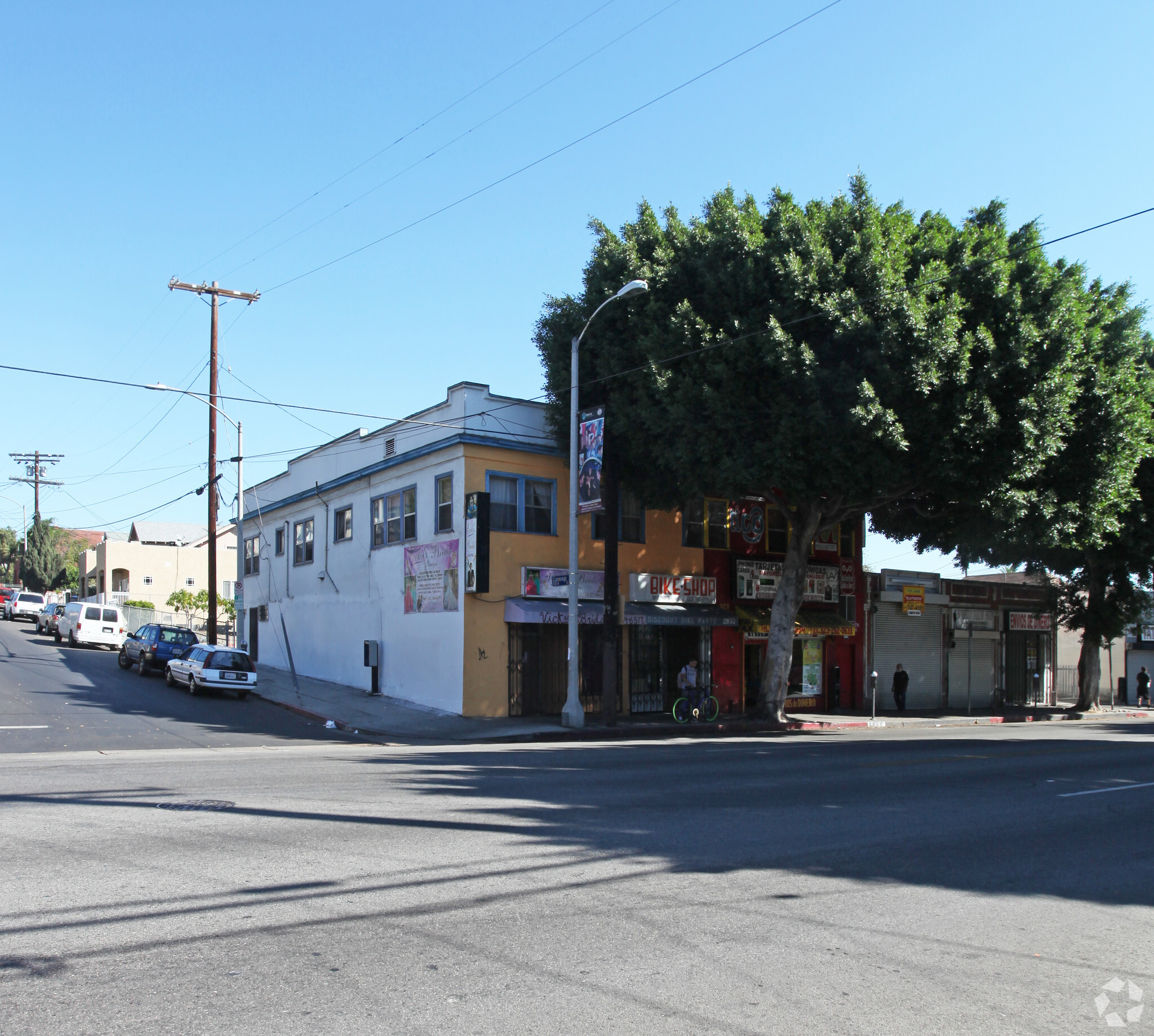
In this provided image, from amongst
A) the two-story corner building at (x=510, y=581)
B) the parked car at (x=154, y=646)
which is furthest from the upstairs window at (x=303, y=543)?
the parked car at (x=154, y=646)

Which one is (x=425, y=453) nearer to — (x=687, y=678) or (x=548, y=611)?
(x=548, y=611)

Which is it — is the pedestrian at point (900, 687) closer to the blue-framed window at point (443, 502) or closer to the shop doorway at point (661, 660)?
the shop doorway at point (661, 660)

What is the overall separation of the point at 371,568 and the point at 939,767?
1837cm

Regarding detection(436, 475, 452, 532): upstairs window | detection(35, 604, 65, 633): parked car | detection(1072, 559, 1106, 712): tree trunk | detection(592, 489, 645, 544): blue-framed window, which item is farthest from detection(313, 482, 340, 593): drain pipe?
detection(1072, 559, 1106, 712): tree trunk

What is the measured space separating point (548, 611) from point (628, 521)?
13.8 feet

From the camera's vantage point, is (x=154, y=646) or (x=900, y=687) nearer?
(x=154, y=646)

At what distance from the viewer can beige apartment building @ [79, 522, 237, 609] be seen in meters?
67.1

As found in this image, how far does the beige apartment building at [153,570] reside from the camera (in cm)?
6706

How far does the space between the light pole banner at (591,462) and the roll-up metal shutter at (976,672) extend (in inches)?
807

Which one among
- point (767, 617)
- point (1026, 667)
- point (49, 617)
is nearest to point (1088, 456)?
point (767, 617)

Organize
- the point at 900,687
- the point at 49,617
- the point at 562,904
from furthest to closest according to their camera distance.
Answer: the point at 49,617 < the point at 900,687 < the point at 562,904

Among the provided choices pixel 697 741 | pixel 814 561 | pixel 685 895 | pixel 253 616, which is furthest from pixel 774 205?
pixel 253 616

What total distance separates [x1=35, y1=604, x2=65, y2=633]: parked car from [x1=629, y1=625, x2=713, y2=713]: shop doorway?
92.8 feet

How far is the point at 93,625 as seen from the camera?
39.9 m
